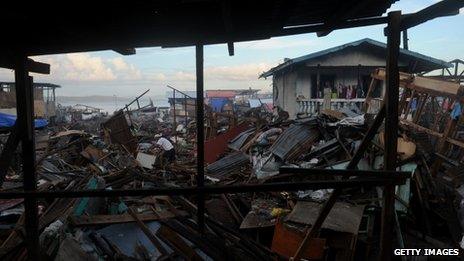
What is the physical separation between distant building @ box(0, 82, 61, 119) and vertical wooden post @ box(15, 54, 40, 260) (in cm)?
2395

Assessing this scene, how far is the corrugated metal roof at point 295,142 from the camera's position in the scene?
9.86 m

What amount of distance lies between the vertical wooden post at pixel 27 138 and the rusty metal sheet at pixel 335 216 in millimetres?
3905

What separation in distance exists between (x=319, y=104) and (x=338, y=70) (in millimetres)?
2869

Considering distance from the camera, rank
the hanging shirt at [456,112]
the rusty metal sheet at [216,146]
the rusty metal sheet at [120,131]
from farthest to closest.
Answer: the rusty metal sheet at [120,131] → the rusty metal sheet at [216,146] → the hanging shirt at [456,112]

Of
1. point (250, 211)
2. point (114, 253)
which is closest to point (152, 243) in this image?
point (114, 253)

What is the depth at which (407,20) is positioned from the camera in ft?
11.1

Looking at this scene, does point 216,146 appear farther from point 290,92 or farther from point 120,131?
point 290,92

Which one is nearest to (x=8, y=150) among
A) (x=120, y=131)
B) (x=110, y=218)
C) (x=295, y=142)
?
(x=110, y=218)

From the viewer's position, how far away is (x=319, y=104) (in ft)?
59.9

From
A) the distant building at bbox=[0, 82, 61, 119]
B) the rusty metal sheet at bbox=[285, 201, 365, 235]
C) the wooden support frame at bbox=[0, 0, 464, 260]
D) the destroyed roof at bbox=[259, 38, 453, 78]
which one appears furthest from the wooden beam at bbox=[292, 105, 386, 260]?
the distant building at bbox=[0, 82, 61, 119]

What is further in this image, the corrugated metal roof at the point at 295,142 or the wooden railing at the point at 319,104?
the wooden railing at the point at 319,104

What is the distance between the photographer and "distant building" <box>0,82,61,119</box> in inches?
1191

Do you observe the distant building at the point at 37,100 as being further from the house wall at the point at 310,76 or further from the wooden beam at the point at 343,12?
the wooden beam at the point at 343,12

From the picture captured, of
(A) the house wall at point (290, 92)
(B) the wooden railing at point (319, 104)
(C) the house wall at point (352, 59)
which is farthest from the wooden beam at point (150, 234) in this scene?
(A) the house wall at point (290, 92)
